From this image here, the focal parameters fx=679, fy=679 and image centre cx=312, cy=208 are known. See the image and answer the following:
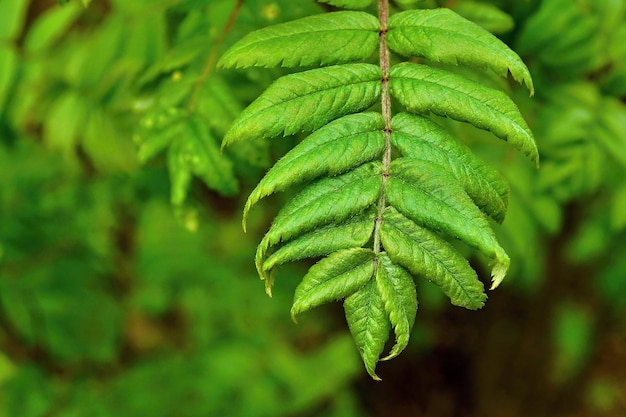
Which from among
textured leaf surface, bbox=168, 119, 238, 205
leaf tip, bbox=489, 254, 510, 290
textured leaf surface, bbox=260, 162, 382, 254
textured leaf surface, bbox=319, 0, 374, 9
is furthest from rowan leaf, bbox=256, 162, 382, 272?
textured leaf surface, bbox=168, 119, 238, 205

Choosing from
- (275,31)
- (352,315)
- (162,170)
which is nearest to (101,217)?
(162,170)

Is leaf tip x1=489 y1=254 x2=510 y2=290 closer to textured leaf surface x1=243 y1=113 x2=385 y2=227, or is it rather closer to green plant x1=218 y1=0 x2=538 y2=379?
green plant x1=218 y1=0 x2=538 y2=379

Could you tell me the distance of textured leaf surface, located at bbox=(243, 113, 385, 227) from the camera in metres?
1.07

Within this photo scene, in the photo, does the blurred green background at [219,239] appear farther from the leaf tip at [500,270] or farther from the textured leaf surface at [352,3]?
the leaf tip at [500,270]

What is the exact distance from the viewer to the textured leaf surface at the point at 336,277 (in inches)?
41.2

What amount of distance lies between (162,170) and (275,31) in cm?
98

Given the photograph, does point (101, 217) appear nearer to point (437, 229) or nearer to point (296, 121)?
point (296, 121)

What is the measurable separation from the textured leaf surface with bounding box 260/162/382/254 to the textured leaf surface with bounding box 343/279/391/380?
4.9 inches

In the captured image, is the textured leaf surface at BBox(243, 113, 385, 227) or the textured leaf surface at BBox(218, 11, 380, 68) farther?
the textured leaf surface at BBox(218, 11, 380, 68)

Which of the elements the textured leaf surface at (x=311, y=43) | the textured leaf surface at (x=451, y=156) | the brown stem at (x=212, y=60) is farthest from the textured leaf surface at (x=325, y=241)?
the brown stem at (x=212, y=60)

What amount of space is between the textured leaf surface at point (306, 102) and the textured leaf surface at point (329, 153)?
31mm

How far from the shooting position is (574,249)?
2641mm

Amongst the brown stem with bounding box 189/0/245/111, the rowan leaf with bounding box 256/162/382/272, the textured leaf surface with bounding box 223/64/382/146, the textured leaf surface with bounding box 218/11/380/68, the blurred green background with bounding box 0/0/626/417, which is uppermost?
the textured leaf surface with bounding box 218/11/380/68

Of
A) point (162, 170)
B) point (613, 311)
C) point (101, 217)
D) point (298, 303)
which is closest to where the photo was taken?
point (298, 303)
